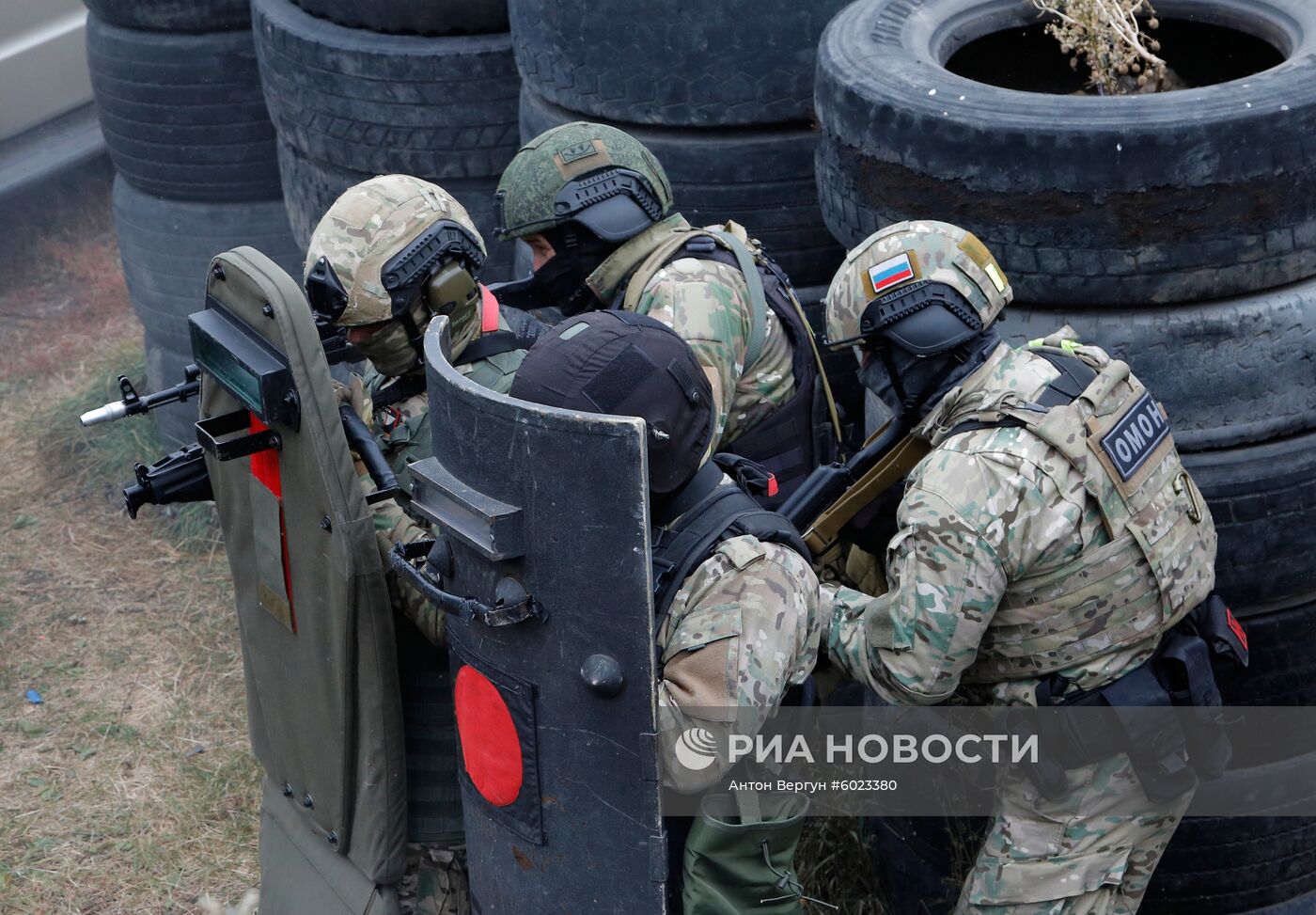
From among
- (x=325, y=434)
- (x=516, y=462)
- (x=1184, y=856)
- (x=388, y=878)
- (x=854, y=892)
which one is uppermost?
(x=516, y=462)

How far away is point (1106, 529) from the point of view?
8.23ft

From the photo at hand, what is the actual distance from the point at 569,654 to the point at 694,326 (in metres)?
1.32

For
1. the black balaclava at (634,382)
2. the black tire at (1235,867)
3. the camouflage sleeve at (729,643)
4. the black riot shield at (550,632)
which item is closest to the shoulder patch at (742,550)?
the camouflage sleeve at (729,643)

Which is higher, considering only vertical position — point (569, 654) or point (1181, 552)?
point (569, 654)

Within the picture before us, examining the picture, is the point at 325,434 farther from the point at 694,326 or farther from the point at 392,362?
the point at 694,326

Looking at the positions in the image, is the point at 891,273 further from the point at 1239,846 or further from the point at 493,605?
the point at 1239,846

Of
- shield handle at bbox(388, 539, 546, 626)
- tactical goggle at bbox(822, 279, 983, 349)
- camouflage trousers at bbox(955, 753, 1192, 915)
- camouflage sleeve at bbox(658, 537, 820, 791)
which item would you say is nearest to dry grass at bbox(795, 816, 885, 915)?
camouflage trousers at bbox(955, 753, 1192, 915)

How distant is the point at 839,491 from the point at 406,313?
0.93 meters

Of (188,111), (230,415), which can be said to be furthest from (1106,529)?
(188,111)

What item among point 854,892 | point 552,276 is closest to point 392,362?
point 552,276

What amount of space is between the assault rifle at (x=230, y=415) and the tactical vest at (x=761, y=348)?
2.89ft

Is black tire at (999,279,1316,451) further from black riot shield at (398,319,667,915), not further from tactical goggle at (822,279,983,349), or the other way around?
black riot shield at (398,319,667,915)

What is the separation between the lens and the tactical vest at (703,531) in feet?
6.68

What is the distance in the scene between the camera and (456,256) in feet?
8.73
